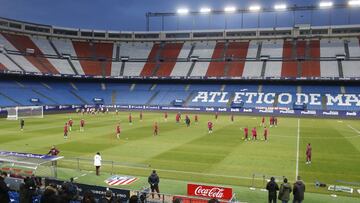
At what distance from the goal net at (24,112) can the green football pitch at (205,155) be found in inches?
481

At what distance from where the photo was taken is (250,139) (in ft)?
117

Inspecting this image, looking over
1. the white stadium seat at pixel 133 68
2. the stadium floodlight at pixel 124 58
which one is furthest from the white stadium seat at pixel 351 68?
the stadium floodlight at pixel 124 58

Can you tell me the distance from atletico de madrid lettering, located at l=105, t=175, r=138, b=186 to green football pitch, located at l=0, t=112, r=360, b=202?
1.45 feet

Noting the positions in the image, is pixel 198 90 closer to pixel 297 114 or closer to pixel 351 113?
pixel 297 114

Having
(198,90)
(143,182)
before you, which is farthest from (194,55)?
(143,182)

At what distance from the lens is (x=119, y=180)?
20.2 m

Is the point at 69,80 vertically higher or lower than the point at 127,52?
lower

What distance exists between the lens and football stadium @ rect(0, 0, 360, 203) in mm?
21312

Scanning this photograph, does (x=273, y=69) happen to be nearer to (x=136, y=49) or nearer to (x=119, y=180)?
(x=136, y=49)

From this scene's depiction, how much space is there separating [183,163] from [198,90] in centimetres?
5705

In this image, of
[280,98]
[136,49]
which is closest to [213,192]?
[280,98]

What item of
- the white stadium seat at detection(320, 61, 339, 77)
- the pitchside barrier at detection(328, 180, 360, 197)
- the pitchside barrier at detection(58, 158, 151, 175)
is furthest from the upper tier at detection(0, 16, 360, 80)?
the pitchside barrier at detection(328, 180, 360, 197)

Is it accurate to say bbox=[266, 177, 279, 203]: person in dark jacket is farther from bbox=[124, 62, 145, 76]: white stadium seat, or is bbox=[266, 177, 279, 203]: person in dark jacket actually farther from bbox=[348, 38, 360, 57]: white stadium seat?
bbox=[124, 62, 145, 76]: white stadium seat

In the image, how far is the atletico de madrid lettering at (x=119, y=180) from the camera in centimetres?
1970
